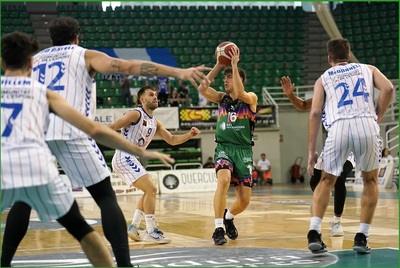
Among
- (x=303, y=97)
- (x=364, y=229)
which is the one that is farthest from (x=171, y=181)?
(x=364, y=229)

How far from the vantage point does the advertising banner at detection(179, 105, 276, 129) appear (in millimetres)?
25266

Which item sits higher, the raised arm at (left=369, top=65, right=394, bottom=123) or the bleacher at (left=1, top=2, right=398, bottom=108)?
the bleacher at (left=1, top=2, right=398, bottom=108)

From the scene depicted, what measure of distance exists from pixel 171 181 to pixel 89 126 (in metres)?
17.8

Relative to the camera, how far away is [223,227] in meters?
7.61

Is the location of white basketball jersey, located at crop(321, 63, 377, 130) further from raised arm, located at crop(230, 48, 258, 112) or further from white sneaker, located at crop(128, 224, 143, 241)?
white sneaker, located at crop(128, 224, 143, 241)

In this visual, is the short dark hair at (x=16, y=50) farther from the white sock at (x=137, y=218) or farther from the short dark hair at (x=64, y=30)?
the white sock at (x=137, y=218)

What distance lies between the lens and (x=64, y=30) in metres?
5.28

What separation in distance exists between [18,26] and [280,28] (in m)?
11.8

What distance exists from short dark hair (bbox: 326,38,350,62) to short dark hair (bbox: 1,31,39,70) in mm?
3278

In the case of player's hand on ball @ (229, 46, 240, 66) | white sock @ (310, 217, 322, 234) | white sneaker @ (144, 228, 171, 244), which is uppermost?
player's hand on ball @ (229, 46, 240, 66)

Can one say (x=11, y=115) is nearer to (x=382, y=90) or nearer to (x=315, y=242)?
(x=315, y=242)

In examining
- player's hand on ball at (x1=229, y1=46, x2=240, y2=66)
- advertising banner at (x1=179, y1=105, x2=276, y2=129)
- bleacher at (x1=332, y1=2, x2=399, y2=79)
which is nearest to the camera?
player's hand on ball at (x1=229, y1=46, x2=240, y2=66)

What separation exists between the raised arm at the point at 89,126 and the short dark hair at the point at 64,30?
113 cm

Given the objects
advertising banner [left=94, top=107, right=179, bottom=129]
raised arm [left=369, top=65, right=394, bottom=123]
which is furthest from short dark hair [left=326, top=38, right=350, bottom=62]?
advertising banner [left=94, top=107, right=179, bottom=129]
